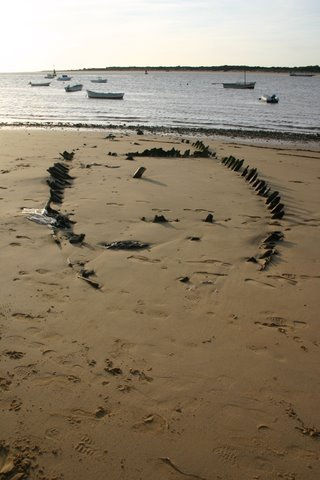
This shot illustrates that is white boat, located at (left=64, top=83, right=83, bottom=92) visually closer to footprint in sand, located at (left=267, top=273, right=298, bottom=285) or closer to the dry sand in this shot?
the dry sand

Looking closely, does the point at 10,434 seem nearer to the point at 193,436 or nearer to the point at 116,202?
the point at 193,436

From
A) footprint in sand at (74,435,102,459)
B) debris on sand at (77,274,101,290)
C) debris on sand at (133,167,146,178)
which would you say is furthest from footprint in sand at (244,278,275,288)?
debris on sand at (133,167,146,178)

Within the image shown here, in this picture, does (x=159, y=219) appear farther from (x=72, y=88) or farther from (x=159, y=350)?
(x=72, y=88)

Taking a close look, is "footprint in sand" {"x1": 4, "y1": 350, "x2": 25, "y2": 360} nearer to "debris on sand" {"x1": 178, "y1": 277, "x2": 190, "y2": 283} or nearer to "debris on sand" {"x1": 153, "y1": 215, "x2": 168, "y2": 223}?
"debris on sand" {"x1": 178, "y1": 277, "x2": 190, "y2": 283}

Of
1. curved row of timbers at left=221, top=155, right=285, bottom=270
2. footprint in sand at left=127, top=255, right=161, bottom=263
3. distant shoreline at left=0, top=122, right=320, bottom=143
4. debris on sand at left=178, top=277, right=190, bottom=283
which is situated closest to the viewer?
debris on sand at left=178, top=277, right=190, bottom=283

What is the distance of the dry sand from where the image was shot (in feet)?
11.0

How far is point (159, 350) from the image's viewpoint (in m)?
4.62

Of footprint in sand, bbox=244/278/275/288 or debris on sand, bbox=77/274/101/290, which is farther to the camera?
footprint in sand, bbox=244/278/275/288

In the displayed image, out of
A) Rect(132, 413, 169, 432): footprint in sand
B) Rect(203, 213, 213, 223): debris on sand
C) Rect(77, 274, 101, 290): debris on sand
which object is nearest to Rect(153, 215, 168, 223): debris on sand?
Rect(203, 213, 213, 223): debris on sand

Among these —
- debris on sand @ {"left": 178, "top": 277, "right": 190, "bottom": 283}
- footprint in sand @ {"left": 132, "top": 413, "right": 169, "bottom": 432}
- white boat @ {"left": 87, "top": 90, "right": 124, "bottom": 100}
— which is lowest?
footprint in sand @ {"left": 132, "top": 413, "right": 169, "bottom": 432}

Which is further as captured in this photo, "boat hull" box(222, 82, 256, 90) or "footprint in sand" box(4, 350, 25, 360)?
"boat hull" box(222, 82, 256, 90)

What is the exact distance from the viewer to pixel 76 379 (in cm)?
409

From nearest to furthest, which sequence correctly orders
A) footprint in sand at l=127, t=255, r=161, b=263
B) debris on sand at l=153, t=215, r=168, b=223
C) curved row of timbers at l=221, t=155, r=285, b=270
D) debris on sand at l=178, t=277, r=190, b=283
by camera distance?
debris on sand at l=178, t=277, r=190, b=283 < footprint in sand at l=127, t=255, r=161, b=263 < curved row of timbers at l=221, t=155, r=285, b=270 < debris on sand at l=153, t=215, r=168, b=223

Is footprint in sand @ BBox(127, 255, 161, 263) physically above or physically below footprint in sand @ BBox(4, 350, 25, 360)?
above
